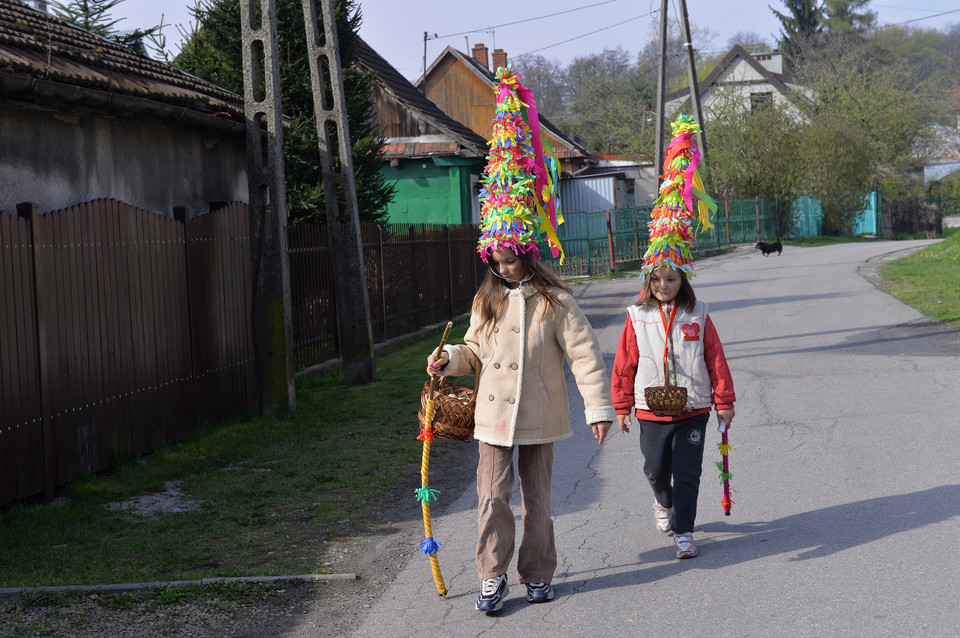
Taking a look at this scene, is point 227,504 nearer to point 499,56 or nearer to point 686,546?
point 686,546

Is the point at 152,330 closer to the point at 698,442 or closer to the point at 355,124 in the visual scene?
the point at 698,442

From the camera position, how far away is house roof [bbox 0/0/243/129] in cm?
697

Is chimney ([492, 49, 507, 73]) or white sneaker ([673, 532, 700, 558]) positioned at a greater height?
chimney ([492, 49, 507, 73])

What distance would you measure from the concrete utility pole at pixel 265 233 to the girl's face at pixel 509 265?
15.7 feet

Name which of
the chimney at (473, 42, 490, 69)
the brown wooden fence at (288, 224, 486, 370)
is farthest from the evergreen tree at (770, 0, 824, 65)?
the brown wooden fence at (288, 224, 486, 370)

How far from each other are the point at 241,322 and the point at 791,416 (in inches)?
208

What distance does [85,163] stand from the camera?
8180 millimetres

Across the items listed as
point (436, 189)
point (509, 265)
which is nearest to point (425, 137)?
point (436, 189)

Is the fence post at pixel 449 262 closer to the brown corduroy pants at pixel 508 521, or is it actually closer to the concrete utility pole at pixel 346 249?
the concrete utility pole at pixel 346 249

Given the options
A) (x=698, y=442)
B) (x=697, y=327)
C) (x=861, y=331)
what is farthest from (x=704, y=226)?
(x=861, y=331)

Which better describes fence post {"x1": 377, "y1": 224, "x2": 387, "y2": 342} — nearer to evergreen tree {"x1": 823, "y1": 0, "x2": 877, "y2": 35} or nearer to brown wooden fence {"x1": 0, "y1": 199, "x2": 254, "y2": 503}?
brown wooden fence {"x1": 0, "y1": 199, "x2": 254, "y2": 503}

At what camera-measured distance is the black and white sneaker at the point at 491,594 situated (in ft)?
14.0

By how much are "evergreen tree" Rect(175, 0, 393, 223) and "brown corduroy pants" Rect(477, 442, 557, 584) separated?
30.1ft

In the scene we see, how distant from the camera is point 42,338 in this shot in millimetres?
6379
